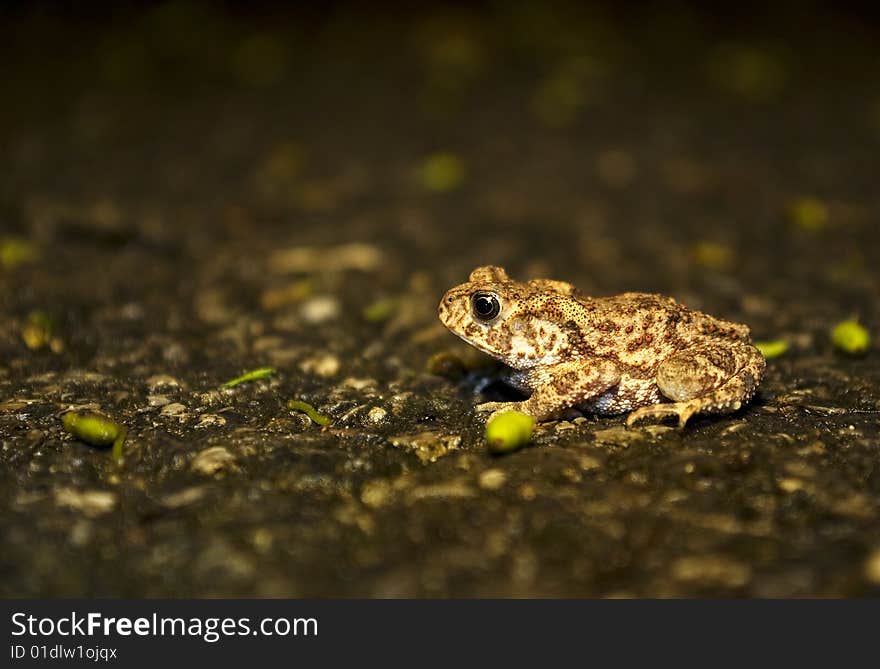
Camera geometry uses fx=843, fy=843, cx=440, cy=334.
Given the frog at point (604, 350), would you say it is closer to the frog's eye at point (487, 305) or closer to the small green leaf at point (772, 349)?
the frog's eye at point (487, 305)

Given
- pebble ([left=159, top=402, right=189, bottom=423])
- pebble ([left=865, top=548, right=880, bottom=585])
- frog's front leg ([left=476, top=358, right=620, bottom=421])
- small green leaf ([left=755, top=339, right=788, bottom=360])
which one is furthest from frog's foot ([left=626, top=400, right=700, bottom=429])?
pebble ([left=159, top=402, right=189, bottom=423])

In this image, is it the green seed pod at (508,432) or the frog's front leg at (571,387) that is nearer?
the green seed pod at (508,432)

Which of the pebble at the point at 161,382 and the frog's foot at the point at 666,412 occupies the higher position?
the pebble at the point at 161,382

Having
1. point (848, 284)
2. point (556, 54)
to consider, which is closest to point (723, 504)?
point (848, 284)

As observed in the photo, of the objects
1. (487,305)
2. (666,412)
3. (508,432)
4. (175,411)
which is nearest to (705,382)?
(666,412)

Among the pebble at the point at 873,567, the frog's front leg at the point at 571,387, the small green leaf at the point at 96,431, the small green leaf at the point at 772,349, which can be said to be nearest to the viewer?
the pebble at the point at 873,567

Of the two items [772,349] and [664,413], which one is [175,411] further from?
[772,349]

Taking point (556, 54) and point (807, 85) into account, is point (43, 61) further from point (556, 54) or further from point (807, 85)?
point (807, 85)

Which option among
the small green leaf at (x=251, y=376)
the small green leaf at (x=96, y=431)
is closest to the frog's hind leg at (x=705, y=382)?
the small green leaf at (x=251, y=376)
